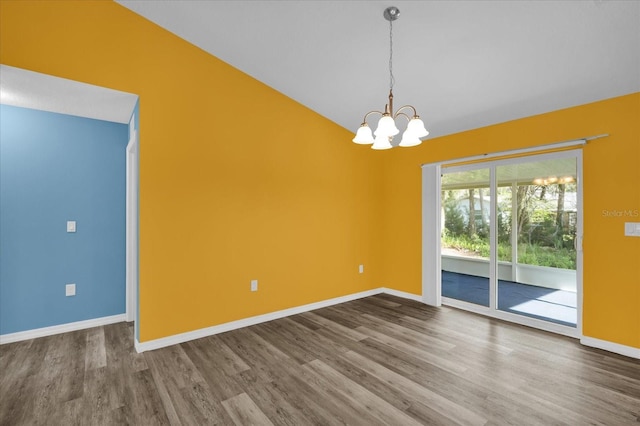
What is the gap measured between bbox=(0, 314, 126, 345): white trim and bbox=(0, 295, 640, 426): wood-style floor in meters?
0.10

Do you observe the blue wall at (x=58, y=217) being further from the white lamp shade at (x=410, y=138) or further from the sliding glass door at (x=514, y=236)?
the sliding glass door at (x=514, y=236)

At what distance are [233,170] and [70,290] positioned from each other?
2.28 metres

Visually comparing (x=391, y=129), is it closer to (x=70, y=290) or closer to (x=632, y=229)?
(x=632, y=229)

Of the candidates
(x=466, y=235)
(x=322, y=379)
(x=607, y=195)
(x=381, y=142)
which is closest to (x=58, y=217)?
(x=322, y=379)

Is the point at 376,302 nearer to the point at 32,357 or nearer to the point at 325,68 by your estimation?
the point at 325,68

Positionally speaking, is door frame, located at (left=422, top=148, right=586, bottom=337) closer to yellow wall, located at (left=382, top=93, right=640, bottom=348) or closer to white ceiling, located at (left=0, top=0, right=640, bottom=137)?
yellow wall, located at (left=382, top=93, right=640, bottom=348)

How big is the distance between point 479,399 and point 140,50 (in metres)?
4.18

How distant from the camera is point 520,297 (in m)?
4.23

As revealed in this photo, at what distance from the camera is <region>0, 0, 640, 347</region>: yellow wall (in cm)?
264

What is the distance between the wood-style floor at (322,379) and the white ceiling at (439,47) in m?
2.62

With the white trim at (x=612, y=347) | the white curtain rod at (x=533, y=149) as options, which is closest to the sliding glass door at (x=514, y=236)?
the white curtain rod at (x=533, y=149)

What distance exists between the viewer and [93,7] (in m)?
2.57

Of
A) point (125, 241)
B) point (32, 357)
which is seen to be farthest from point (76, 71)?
point (32, 357)

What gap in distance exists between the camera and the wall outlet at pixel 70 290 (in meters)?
3.30
